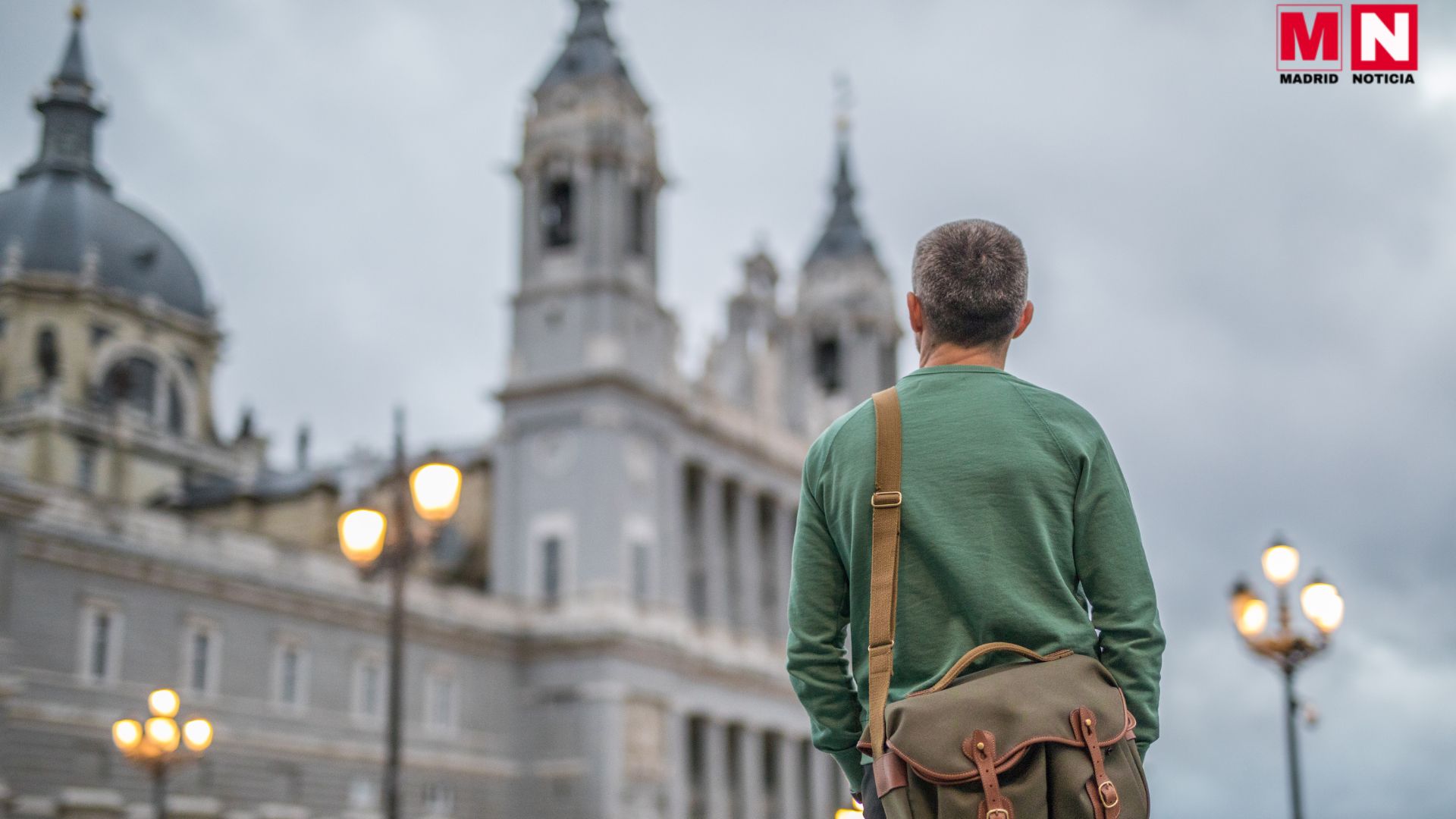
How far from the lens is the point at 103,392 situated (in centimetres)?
6525

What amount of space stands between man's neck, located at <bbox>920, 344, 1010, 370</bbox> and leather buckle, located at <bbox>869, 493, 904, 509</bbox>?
45 cm

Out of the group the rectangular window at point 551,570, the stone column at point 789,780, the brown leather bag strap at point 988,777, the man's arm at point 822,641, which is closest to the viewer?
the brown leather bag strap at point 988,777

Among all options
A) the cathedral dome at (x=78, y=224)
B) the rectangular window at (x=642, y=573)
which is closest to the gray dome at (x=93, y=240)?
the cathedral dome at (x=78, y=224)

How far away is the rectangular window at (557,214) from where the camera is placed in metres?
54.6

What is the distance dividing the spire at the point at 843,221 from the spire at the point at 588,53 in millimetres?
19501

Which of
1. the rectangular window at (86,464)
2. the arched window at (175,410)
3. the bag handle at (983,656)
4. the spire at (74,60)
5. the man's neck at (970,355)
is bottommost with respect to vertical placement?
the bag handle at (983,656)

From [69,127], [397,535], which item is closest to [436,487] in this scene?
[397,535]

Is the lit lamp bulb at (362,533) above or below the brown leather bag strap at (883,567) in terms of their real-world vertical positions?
above

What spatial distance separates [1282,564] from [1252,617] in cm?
118

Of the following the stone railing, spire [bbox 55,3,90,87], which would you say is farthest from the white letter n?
spire [bbox 55,3,90,87]

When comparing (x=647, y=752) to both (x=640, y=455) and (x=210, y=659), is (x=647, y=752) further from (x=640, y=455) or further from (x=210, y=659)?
(x=210, y=659)

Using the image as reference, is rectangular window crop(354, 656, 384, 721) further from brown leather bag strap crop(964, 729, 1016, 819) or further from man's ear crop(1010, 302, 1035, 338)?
brown leather bag strap crop(964, 729, 1016, 819)

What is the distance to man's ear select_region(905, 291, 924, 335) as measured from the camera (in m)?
4.20

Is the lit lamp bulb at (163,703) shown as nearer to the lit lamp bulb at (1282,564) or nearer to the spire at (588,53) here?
the lit lamp bulb at (1282,564)
